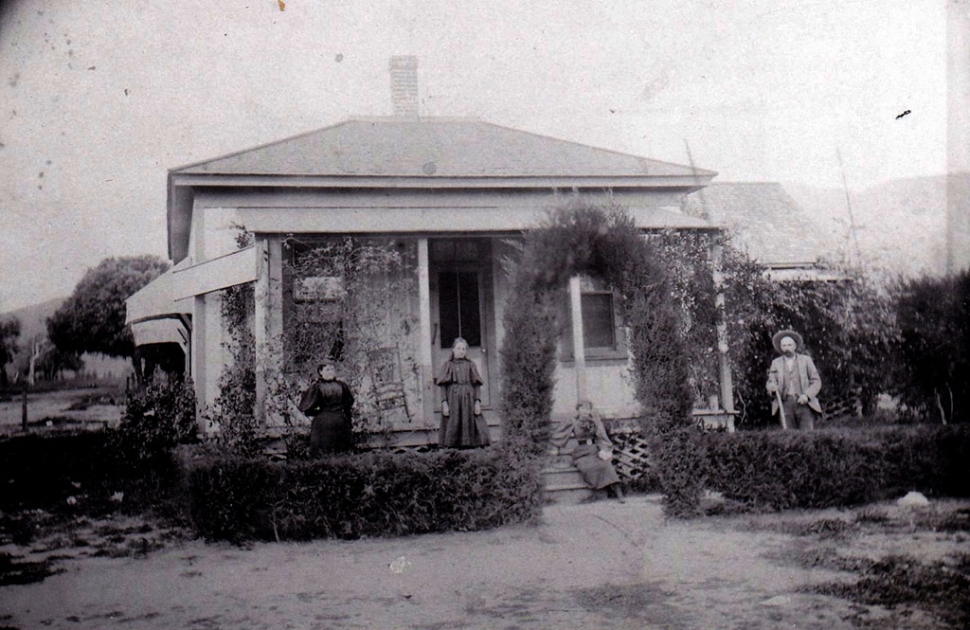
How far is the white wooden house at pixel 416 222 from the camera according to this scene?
7.32 meters

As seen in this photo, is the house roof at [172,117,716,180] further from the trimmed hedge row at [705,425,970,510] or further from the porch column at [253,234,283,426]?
the trimmed hedge row at [705,425,970,510]

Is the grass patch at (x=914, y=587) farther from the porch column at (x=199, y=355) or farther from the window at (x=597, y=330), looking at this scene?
the porch column at (x=199, y=355)

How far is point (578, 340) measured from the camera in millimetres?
8000

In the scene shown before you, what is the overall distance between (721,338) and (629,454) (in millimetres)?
1856

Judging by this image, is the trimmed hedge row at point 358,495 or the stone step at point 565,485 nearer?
the trimmed hedge row at point 358,495

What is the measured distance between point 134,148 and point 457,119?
304cm

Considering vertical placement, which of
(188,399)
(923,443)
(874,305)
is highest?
(874,305)

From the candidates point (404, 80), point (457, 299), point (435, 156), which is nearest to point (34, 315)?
point (404, 80)

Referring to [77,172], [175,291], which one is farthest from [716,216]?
[77,172]

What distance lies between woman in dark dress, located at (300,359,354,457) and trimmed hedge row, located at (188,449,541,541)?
1.11 m

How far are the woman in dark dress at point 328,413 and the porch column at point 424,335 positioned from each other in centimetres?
117

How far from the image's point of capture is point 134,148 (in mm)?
Result: 5285

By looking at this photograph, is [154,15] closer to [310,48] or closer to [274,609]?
[310,48]

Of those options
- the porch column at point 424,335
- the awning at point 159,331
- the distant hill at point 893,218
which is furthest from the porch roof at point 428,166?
the distant hill at point 893,218
